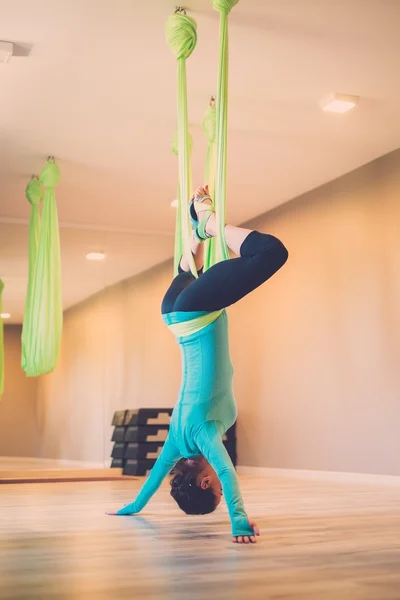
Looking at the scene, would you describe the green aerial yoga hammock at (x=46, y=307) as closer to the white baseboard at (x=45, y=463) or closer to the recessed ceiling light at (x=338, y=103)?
the white baseboard at (x=45, y=463)

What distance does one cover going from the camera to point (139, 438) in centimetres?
566

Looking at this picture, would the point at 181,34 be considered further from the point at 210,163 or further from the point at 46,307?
the point at 46,307

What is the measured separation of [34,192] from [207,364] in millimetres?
2817

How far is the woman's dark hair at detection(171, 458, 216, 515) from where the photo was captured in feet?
8.39

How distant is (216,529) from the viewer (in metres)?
2.44

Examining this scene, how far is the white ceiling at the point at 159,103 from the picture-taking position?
3243 mm

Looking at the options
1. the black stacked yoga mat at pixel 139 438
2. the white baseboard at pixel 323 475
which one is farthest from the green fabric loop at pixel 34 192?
the white baseboard at pixel 323 475

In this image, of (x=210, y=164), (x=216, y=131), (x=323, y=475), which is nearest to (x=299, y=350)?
(x=323, y=475)

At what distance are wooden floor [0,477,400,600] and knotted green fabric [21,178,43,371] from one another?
125 centimetres

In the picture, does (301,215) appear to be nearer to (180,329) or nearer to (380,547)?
(180,329)

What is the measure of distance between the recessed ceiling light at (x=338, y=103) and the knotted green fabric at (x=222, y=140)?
1.37m

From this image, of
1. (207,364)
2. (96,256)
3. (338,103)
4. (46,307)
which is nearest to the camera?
(207,364)

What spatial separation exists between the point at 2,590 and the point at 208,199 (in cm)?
148

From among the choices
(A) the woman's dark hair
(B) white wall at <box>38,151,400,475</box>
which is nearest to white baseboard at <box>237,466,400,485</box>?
(B) white wall at <box>38,151,400,475</box>
